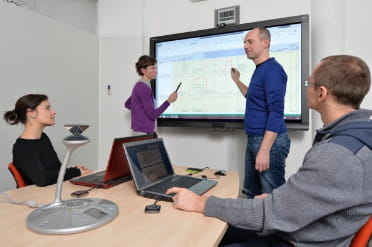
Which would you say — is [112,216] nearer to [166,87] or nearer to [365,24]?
[166,87]

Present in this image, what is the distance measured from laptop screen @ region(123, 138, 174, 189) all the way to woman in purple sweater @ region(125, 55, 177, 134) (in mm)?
1216

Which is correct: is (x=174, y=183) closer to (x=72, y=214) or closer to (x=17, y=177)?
(x=72, y=214)

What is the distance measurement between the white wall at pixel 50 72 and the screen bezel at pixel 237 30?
3.31 feet

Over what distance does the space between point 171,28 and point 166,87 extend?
763 mm

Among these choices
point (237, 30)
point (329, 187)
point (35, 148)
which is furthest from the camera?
point (237, 30)

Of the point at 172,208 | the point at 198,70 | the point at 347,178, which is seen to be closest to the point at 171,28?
the point at 198,70

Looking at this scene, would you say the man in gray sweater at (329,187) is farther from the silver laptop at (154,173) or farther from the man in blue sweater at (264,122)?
the man in blue sweater at (264,122)

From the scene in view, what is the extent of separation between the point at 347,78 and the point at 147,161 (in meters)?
0.94

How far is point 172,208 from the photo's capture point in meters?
0.97

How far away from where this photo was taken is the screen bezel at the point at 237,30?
241 cm

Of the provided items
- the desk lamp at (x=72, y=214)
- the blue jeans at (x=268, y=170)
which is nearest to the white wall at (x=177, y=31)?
the blue jeans at (x=268, y=170)

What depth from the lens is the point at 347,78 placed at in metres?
0.87

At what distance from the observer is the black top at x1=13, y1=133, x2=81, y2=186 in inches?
52.9

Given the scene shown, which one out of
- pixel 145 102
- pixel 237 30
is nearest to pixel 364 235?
pixel 145 102
